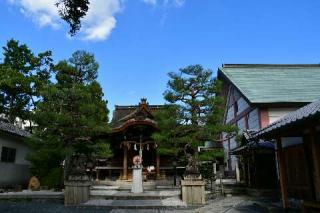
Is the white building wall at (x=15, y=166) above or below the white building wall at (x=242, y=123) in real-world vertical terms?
below

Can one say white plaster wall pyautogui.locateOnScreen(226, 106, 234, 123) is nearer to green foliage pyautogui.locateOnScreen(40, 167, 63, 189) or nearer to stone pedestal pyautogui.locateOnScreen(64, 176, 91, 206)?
green foliage pyautogui.locateOnScreen(40, 167, 63, 189)

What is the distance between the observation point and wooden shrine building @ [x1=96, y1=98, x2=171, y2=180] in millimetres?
24453

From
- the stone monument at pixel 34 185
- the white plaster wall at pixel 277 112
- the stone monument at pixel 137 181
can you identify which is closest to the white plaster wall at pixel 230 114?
the white plaster wall at pixel 277 112

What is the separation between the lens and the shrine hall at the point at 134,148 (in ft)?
80.4

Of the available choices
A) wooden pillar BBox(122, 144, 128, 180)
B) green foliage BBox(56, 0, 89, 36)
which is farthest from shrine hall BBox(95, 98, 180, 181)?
green foliage BBox(56, 0, 89, 36)

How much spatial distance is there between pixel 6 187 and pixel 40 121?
557cm

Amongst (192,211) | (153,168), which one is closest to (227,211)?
(192,211)

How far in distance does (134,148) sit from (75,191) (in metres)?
10.9

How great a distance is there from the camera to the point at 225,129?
16.9 metres

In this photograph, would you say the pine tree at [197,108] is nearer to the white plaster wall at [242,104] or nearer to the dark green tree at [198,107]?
the dark green tree at [198,107]

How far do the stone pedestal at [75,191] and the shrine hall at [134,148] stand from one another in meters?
9.58

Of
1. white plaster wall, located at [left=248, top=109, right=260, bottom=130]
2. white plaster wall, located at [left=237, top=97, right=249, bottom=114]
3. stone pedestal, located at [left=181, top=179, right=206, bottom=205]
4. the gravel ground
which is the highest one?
white plaster wall, located at [left=237, top=97, right=249, bottom=114]

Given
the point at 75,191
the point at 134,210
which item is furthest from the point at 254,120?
the point at 75,191

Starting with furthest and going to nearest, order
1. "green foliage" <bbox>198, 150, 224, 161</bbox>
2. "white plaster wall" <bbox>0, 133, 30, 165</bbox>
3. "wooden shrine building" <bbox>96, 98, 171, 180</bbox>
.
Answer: "wooden shrine building" <bbox>96, 98, 171, 180</bbox> < "white plaster wall" <bbox>0, 133, 30, 165</bbox> < "green foliage" <bbox>198, 150, 224, 161</bbox>
